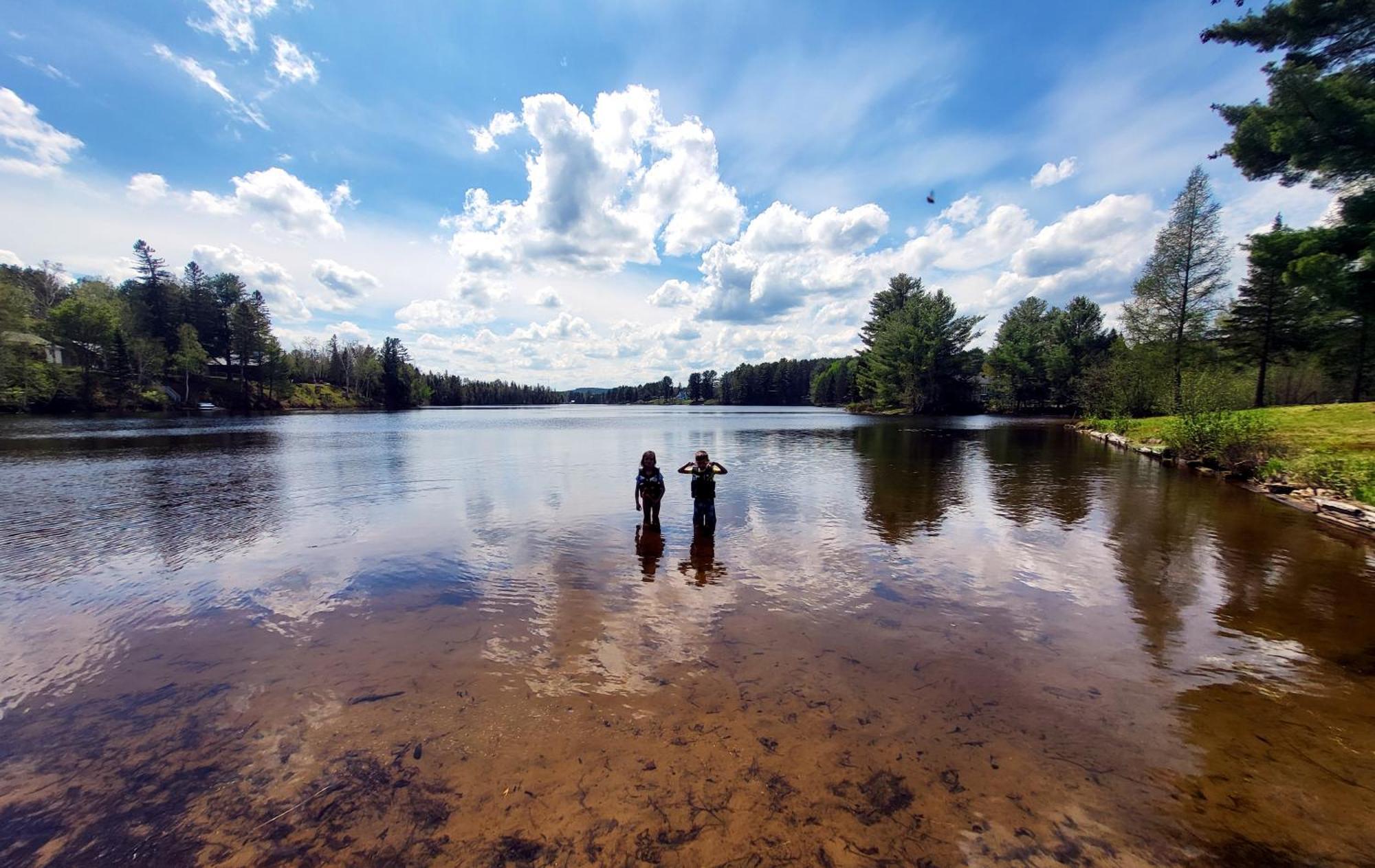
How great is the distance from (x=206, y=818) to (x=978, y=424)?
63.8 metres

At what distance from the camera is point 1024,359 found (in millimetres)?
84062

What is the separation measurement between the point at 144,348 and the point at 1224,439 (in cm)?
12270

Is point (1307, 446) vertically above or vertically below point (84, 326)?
below

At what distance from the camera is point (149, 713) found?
209 inches

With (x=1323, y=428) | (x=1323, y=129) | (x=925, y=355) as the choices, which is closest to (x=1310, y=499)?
(x=1323, y=129)

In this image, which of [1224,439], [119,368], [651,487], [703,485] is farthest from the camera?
[119,368]

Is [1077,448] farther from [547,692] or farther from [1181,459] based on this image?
[547,692]

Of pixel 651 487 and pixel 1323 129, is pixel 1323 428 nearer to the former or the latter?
pixel 1323 129

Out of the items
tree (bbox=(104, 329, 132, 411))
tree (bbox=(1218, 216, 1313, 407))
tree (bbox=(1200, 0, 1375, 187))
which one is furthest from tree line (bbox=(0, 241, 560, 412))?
tree (bbox=(1218, 216, 1313, 407))

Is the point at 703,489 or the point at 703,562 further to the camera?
the point at 703,489

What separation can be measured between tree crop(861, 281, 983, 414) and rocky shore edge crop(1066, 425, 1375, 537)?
59.3 metres

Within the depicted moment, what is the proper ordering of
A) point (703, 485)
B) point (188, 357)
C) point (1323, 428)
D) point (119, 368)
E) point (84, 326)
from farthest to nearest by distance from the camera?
point (188, 357) → point (84, 326) → point (119, 368) → point (1323, 428) → point (703, 485)

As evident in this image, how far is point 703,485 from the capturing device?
38.0 feet

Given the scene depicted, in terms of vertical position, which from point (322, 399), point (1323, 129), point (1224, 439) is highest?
point (1323, 129)
